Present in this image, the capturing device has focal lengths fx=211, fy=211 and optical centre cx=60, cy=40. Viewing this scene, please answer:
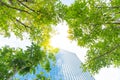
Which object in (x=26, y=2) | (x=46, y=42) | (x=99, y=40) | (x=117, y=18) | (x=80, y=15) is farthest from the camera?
(x=46, y=42)

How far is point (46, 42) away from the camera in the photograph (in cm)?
1287

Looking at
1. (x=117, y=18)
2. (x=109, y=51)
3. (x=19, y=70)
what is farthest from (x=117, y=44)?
(x=19, y=70)

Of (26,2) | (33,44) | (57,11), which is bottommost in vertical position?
(33,44)

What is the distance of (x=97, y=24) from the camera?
30.4 ft

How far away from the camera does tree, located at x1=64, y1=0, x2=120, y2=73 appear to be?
9062 millimetres

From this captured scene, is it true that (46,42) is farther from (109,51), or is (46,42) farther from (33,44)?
(109,51)

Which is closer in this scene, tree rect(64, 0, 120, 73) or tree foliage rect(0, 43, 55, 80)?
tree rect(64, 0, 120, 73)

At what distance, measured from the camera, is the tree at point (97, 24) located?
906 cm

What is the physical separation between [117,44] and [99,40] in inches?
40.0

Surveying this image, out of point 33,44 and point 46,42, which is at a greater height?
point 46,42

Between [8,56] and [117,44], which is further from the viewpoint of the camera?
[8,56]

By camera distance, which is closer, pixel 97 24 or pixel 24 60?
pixel 97 24

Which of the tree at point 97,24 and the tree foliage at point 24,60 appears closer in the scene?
the tree at point 97,24

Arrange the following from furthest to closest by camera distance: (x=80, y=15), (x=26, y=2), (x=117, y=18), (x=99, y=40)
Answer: (x=26, y=2), (x=99, y=40), (x=117, y=18), (x=80, y=15)
